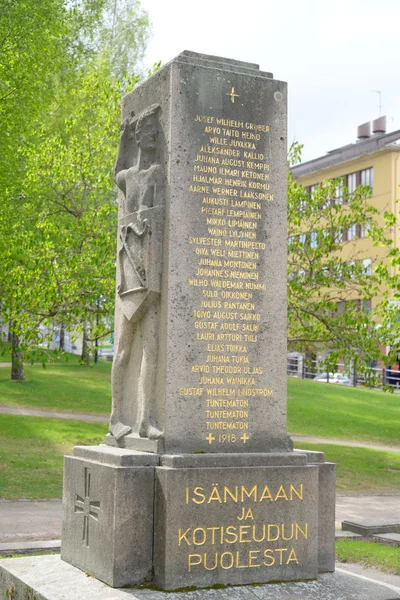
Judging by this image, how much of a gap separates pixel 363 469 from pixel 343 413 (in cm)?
1054

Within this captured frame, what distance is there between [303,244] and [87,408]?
34.4ft

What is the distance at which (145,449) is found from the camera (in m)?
7.10

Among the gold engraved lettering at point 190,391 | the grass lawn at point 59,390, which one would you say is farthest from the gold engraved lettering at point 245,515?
the grass lawn at point 59,390

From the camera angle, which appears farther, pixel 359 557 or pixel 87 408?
pixel 87 408

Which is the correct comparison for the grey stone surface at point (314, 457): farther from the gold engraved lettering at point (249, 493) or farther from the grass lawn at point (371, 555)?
the grass lawn at point (371, 555)

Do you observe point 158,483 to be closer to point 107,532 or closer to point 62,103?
point 107,532

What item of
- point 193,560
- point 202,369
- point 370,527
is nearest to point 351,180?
point 370,527

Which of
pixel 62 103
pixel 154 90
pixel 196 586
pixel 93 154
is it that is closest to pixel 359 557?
pixel 196 586

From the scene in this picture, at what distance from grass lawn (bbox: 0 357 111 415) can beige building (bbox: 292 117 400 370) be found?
20.6 meters

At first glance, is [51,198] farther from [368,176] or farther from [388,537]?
[368,176]

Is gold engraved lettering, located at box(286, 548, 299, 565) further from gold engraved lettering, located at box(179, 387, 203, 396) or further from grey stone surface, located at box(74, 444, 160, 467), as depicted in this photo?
gold engraved lettering, located at box(179, 387, 203, 396)

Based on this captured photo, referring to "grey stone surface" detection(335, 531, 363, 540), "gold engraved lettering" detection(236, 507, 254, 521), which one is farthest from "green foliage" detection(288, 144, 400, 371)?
"gold engraved lettering" detection(236, 507, 254, 521)

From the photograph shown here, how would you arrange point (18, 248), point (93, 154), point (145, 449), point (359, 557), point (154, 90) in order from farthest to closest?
point (93, 154) < point (18, 248) < point (359, 557) < point (154, 90) < point (145, 449)

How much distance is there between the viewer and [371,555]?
974 centimetres
